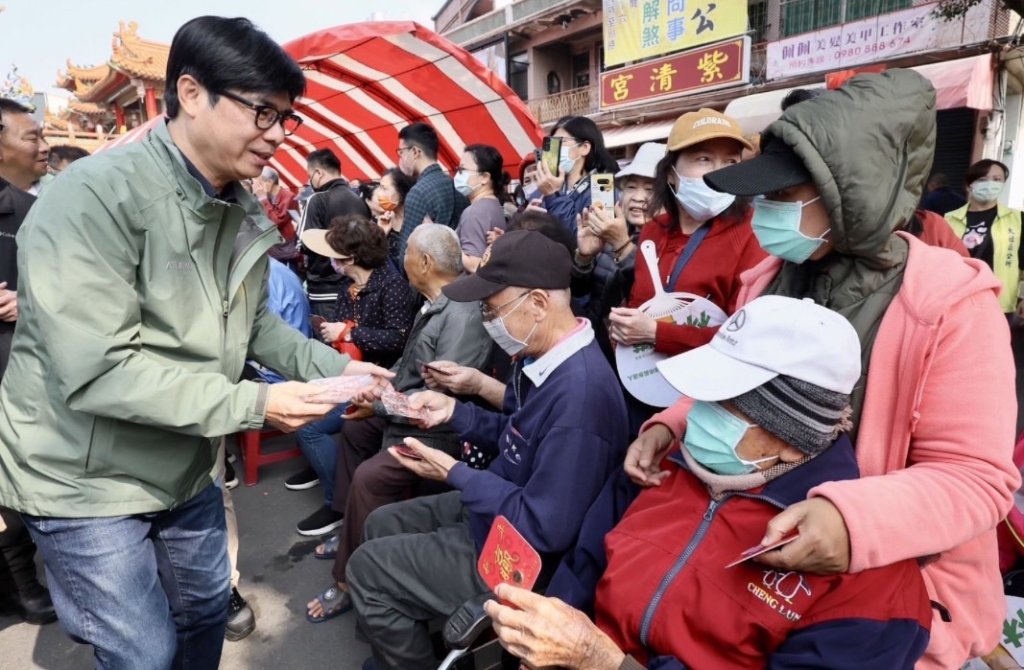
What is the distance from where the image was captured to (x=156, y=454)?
5.16 feet

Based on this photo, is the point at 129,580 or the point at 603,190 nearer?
the point at 129,580

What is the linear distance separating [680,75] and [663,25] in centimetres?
108

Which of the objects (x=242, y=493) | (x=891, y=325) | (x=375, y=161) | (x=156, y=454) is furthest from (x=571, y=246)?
(x=375, y=161)

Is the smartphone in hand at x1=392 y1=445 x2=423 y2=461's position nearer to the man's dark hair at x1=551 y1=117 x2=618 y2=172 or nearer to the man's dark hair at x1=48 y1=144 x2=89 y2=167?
the man's dark hair at x1=551 y1=117 x2=618 y2=172

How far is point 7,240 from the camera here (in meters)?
2.69

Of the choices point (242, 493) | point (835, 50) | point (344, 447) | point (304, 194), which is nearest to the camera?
point (344, 447)

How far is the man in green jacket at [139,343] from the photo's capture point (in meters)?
1.36

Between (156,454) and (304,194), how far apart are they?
7605 millimetres

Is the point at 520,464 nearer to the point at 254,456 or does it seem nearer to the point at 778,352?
the point at 778,352

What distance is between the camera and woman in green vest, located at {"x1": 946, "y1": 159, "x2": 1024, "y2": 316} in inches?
198

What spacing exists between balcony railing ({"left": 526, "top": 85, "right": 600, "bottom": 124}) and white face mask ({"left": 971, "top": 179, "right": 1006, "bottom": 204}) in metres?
12.0

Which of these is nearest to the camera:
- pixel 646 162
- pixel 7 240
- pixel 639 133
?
pixel 7 240

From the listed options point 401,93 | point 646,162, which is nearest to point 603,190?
point 646,162

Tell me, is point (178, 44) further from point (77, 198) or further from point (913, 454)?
point (913, 454)
